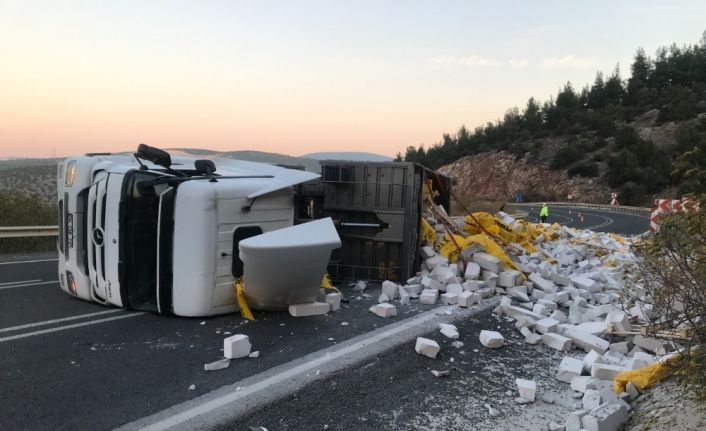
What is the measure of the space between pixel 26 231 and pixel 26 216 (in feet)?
10.4

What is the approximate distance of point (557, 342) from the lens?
503cm

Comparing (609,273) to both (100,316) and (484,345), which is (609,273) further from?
(100,316)

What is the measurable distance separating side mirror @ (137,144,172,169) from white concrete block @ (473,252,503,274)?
458 cm

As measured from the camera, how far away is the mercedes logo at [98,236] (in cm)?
554

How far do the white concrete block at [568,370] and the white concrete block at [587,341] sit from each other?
0.65 metres

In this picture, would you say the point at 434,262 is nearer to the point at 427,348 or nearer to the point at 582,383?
the point at 427,348

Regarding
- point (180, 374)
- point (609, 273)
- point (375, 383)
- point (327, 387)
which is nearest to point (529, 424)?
point (375, 383)

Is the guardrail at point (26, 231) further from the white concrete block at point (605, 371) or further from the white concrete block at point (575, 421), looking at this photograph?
the white concrete block at point (575, 421)

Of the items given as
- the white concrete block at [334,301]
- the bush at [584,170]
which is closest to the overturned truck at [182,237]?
the white concrete block at [334,301]

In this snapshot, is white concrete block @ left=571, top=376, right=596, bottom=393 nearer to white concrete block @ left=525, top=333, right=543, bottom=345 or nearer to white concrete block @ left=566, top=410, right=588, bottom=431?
white concrete block @ left=566, top=410, right=588, bottom=431

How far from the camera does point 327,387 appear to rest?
382 cm

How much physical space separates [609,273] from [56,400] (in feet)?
26.9

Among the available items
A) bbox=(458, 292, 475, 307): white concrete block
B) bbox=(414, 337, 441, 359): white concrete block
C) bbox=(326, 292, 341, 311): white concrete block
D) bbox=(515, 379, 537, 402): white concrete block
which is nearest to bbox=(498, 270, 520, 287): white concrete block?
bbox=(458, 292, 475, 307): white concrete block

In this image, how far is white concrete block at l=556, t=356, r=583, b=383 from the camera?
4.20 meters
